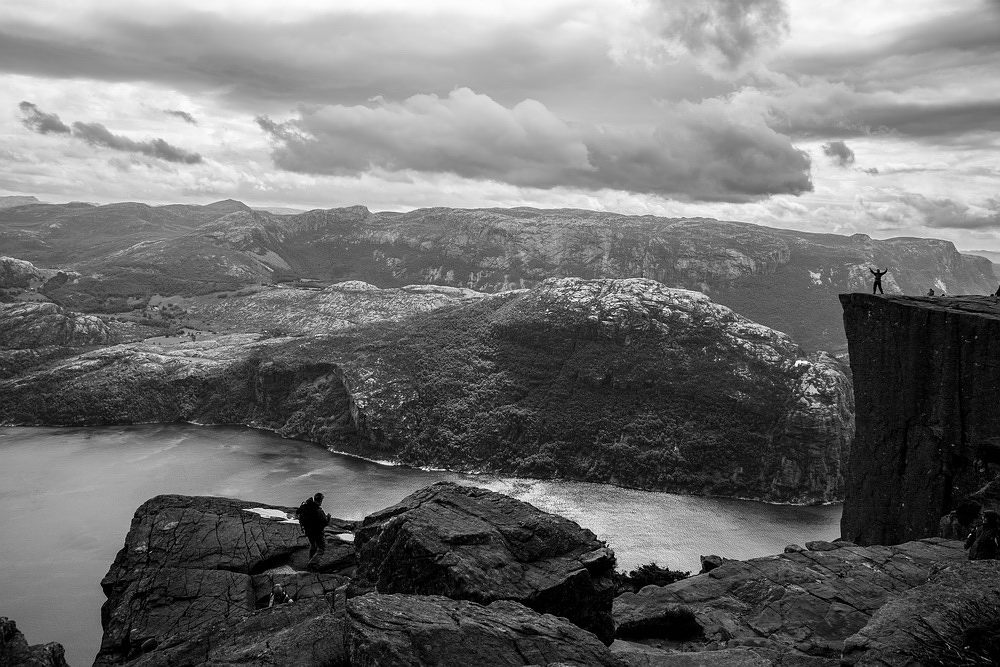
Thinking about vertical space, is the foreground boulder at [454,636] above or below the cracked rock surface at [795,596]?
above

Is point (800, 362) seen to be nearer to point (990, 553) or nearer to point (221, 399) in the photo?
point (990, 553)

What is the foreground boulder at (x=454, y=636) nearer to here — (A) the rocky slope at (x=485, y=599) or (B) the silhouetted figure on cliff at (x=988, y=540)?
(A) the rocky slope at (x=485, y=599)

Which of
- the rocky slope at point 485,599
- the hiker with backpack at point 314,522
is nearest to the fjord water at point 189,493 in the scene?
the rocky slope at point 485,599

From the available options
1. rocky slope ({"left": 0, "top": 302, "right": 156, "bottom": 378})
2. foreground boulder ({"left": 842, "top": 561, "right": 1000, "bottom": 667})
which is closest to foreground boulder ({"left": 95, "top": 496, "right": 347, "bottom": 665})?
foreground boulder ({"left": 842, "top": 561, "right": 1000, "bottom": 667})

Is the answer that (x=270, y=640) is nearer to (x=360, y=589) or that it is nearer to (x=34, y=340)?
(x=360, y=589)

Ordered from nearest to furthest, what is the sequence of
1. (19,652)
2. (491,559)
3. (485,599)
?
1. (485,599)
2. (491,559)
3. (19,652)

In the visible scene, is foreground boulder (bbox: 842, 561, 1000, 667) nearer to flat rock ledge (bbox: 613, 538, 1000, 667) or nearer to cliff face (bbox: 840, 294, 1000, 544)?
flat rock ledge (bbox: 613, 538, 1000, 667)

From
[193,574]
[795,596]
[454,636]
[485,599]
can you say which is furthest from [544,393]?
[454,636]

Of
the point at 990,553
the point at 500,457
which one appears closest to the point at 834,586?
the point at 990,553
